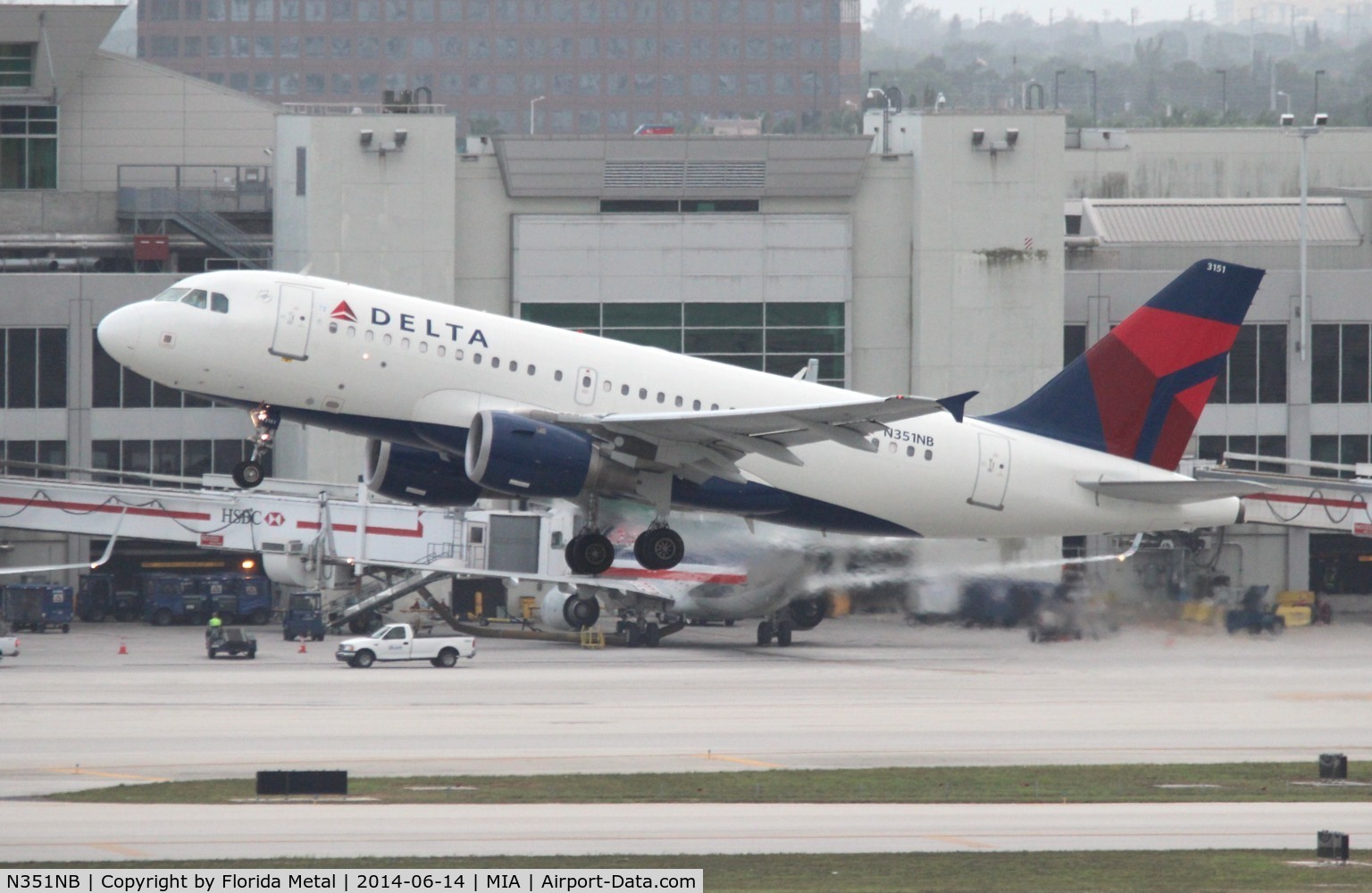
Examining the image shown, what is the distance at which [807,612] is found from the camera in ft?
209

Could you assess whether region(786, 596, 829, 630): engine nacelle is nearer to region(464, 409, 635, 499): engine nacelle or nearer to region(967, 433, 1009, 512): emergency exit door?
region(967, 433, 1009, 512): emergency exit door

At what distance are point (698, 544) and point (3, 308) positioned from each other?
3828 cm

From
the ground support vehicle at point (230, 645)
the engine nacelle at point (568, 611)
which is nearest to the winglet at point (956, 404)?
the engine nacelle at point (568, 611)

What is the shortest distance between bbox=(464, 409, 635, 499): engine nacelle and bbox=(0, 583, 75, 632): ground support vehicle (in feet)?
147

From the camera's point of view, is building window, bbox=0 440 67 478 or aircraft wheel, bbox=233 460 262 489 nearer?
aircraft wheel, bbox=233 460 262 489

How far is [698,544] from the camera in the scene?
59.8m

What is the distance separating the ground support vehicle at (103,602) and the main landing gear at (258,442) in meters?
47.2

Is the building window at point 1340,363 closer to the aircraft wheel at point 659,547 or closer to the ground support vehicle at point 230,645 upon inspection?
the ground support vehicle at point 230,645

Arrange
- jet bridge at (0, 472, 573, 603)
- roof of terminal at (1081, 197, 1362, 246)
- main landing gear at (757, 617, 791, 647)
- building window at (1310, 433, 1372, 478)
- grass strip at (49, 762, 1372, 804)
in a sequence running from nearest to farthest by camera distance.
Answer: grass strip at (49, 762, 1372, 804) → main landing gear at (757, 617, 791, 647) → jet bridge at (0, 472, 573, 603) → building window at (1310, 433, 1372, 478) → roof of terminal at (1081, 197, 1362, 246)

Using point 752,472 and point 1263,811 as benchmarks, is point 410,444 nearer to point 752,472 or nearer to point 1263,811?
point 752,472

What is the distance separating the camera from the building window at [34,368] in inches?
3246

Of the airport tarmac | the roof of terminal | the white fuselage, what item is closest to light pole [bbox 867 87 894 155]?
the roof of terminal

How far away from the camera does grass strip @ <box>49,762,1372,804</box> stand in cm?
3803

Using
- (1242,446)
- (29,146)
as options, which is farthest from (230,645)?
(1242,446)
